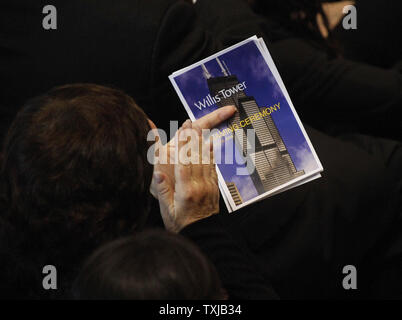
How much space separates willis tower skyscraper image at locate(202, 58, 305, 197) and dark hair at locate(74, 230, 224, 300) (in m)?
0.35

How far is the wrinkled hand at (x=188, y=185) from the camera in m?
0.85

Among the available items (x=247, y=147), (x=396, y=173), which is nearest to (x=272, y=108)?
(x=247, y=147)

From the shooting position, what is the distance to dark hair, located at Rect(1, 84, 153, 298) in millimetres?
729

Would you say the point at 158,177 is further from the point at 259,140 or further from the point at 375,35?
the point at 375,35

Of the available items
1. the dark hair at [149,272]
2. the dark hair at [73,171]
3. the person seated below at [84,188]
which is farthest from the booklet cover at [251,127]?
the dark hair at [149,272]

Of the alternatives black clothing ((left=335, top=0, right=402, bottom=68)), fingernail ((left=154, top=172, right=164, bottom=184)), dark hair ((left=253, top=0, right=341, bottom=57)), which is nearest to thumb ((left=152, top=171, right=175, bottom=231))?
fingernail ((left=154, top=172, right=164, bottom=184))

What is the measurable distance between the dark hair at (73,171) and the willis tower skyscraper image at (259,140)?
0.75 ft

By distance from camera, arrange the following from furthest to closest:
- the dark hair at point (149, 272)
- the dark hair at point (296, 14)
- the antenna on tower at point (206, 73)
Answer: the dark hair at point (296, 14) < the antenna on tower at point (206, 73) < the dark hair at point (149, 272)

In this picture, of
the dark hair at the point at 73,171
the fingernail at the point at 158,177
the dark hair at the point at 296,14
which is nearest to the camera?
the dark hair at the point at 73,171

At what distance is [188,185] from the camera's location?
85cm

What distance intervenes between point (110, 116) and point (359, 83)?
2.09 ft

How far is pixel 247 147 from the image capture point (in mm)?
978

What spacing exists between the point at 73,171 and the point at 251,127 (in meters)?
0.39

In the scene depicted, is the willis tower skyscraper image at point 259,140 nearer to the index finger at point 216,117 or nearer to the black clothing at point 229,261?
the index finger at point 216,117
